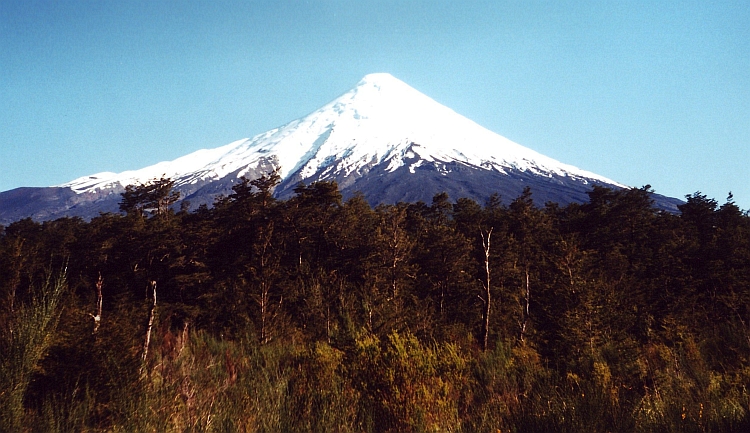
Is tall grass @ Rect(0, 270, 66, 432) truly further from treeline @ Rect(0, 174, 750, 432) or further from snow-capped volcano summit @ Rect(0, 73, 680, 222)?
snow-capped volcano summit @ Rect(0, 73, 680, 222)

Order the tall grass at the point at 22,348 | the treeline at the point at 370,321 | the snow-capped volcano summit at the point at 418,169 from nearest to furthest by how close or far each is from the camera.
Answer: the tall grass at the point at 22,348
the treeline at the point at 370,321
the snow-capped volcano summit at the point at 418,169

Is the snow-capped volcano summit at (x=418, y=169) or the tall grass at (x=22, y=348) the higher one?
the snow-capped volcano summit at (x=418, y=169)

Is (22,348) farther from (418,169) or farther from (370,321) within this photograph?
(418,169)

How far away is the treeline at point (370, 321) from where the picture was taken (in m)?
4.41

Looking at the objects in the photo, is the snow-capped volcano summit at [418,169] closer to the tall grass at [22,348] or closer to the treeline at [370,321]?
the treeline at [370,321]

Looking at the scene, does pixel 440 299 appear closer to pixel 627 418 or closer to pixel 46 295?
pixel 627 418

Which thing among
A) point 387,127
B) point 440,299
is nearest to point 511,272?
point 440,299

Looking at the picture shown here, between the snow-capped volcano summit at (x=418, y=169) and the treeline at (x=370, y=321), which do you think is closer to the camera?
the treeline at (x=370, y=321)

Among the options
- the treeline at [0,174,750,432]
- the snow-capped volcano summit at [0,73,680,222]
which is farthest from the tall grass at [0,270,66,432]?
the snow-capped volcano summit at [0,73,680,222]

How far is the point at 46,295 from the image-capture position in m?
3.85

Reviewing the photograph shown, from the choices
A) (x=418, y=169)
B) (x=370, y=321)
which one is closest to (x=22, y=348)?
(x=370, y=321)

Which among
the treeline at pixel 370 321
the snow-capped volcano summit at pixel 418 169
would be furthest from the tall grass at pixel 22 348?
the snow-capped volcano summit at pixel 418 169

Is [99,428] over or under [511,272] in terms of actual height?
over

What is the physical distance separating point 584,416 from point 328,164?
179 m
